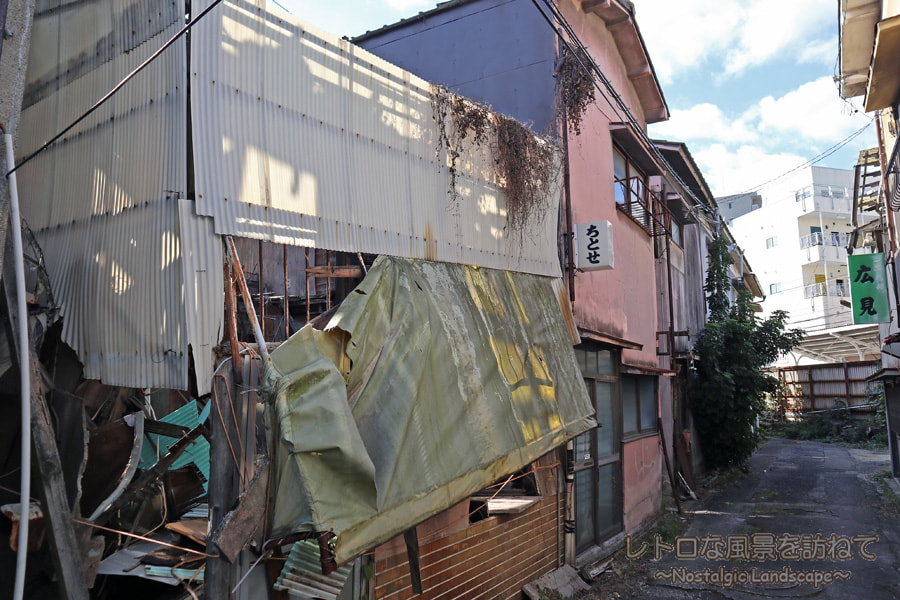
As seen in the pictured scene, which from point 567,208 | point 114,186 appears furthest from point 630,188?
point 114,186

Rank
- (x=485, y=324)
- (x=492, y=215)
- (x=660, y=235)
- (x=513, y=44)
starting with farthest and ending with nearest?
1. (x=660, y=235)
2. (x=513, y=44)
3. (x=492, y=215)
4. (x=485, y=324)

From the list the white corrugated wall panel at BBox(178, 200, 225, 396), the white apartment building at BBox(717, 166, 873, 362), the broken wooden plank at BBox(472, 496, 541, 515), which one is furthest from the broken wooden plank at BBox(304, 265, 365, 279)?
the white apartment building at BBox(717, 166, 873, 362)

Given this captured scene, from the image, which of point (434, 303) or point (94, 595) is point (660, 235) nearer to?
point (434, 303)

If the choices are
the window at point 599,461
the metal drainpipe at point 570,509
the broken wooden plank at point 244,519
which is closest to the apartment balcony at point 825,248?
the window at point 599,461

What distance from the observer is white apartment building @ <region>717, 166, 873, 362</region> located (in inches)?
1526

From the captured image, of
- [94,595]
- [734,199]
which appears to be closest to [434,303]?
[94,595]

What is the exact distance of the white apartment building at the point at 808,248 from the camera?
1526 inches

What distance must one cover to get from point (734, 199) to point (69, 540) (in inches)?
2107

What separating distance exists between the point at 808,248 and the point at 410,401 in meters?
43.7

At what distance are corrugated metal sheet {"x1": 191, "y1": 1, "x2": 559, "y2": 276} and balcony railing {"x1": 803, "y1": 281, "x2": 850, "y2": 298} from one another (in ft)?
127

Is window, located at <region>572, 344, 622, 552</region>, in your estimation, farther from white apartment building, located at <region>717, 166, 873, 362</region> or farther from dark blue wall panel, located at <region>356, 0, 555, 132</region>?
white apartment building, located at <region>717, 166, 873, 362</region>

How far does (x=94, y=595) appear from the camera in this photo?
15.3 ft

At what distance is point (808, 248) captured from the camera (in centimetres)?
4094

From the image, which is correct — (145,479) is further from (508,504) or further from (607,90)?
(607,90)
